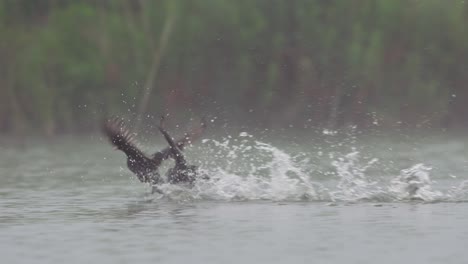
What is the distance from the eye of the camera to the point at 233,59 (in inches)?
1396

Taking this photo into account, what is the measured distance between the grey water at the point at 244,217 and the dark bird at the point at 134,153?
0.93 feet

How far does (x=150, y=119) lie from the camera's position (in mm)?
30547

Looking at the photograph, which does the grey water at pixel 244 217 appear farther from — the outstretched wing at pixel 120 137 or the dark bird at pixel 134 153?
the outstretched wing at pixel 120 137

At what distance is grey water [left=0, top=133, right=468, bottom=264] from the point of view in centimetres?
1059

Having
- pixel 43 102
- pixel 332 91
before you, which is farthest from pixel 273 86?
pixel 43 102

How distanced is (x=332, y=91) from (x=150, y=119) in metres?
4.66

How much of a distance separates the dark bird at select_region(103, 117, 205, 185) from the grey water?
0.28 m

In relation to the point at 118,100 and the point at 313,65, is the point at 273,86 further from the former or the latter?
the point at 118,100

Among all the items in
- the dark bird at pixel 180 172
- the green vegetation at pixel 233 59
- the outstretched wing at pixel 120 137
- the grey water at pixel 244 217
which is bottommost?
the grey water at pixel 244 217

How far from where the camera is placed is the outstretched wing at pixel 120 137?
14.3m

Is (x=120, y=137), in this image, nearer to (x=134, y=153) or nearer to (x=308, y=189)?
(x=134, y=153)

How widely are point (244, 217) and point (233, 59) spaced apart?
75.1 feet

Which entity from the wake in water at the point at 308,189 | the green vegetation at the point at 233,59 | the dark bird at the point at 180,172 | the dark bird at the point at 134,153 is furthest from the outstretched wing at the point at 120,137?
the green vegetation at the point at 233,59

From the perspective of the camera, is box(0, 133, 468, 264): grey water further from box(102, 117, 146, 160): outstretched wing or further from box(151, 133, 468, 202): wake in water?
box(102, 117, 146, 160): outstretched wing
